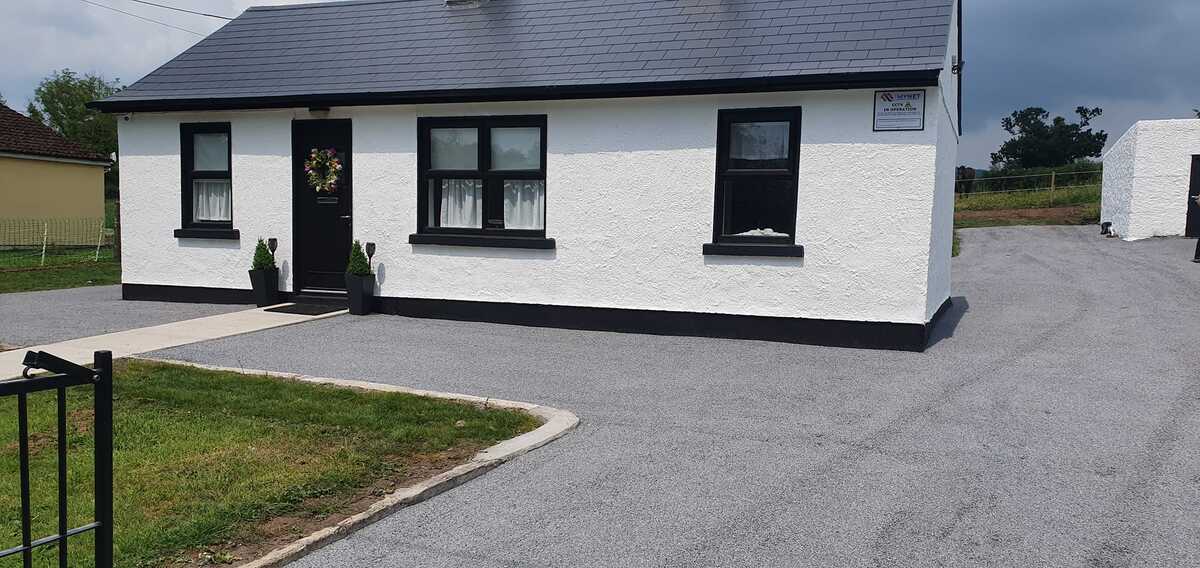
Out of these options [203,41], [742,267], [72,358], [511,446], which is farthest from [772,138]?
[203,41]

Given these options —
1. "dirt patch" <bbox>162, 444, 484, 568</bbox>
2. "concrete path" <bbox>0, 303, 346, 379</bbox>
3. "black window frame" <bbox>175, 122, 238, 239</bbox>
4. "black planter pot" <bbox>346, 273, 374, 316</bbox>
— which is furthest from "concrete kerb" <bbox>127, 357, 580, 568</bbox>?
"black window frame" <bbox>175, 122, 238, 239</bbox>

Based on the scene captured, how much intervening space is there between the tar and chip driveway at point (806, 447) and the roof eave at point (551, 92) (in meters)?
2.91

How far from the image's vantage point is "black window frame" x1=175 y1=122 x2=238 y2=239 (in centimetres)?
1301

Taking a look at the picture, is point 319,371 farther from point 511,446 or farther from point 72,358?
point 511,446

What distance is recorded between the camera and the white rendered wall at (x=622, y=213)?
994 cm

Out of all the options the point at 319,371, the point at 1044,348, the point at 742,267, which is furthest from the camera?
the point at 742,267

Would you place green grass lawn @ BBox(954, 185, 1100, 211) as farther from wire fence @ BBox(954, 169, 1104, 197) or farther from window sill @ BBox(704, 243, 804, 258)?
window sill @ BBox(704, 243, 804, 258)

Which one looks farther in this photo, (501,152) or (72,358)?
(501,152)

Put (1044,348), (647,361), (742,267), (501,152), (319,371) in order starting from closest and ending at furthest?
(319,371)
(647,361)
(1044,348)
(742,267)
(501,152)

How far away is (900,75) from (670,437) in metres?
5.40

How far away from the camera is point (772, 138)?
10.5m

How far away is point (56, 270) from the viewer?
63.6ft

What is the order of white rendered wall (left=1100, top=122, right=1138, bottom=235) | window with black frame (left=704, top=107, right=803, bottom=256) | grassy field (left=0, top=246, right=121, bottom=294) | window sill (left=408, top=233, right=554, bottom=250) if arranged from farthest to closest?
white rendered wall (left=1100, top=122, right=1138, bottom=235) < grassy field (left=0, top=246, right=121, bottom=294) < window sill (left=408, top=233, right=554, bottom=250) < window with black frame (left=704, top=107, right=803, bottom=256)

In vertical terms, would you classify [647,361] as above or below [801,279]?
below
